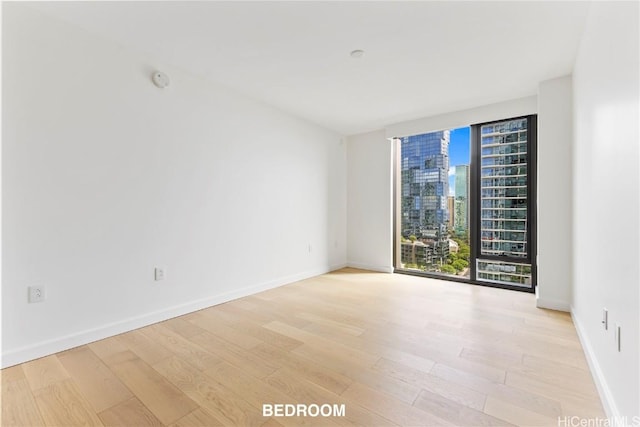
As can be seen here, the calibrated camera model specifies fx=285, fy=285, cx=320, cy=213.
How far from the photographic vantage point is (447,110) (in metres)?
3.79

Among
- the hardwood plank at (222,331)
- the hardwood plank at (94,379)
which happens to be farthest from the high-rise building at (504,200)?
the hardwood plank at (94,379)

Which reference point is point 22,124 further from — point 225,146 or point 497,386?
point 497,386

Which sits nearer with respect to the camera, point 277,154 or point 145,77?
point 145,77

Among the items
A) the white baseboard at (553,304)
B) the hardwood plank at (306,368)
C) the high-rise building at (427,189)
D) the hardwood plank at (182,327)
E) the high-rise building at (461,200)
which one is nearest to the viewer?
the hardwood plank at (306,368)

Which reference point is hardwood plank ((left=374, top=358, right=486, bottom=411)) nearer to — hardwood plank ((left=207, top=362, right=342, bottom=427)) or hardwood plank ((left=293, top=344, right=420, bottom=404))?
hardwood plank ((left=293, top=344, right=420, bottom=404))

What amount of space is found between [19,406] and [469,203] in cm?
446

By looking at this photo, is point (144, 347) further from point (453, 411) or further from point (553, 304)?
point (553, 304)

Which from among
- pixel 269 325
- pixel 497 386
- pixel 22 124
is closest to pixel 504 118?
pixel 497 386

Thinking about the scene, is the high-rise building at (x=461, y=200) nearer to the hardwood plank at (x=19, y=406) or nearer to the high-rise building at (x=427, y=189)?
the high-rise building at (x=427, y=189)

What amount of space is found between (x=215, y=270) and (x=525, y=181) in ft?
12.4

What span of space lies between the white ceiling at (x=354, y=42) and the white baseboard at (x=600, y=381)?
2.23 metres

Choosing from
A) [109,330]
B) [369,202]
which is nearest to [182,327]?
[109,330]

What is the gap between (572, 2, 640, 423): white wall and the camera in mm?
1127

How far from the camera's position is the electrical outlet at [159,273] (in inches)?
100
